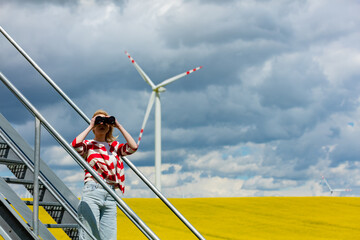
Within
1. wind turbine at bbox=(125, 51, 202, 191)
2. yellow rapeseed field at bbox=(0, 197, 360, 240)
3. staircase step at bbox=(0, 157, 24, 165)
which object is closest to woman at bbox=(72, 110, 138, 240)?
staircase step at bbox=(0, 157, 24, 165)

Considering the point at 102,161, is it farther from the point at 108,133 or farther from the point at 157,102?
the point at 157,102

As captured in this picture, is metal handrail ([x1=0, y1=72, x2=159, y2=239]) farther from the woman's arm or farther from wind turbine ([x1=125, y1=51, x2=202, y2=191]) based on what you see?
wind turbine ([x1=125, y1=51, x2=202, y2=191])

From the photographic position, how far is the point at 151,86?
2289 cm

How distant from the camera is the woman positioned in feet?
14.7

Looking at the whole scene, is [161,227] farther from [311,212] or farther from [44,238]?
[44,238]

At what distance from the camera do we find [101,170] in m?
4.60

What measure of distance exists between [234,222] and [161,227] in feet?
9.19

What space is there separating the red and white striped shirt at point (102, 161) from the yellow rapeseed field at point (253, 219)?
7989 millimetres

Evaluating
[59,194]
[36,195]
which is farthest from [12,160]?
[36,195]

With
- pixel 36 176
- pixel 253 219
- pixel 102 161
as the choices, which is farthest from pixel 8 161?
pixel 253 219

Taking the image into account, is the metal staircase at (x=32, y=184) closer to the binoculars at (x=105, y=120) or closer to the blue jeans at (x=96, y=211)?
the blue jeans at (x=96, y=211)

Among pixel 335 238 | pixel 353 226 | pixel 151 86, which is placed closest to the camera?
pixel 335 238

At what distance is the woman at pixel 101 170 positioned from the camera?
4.47 metres

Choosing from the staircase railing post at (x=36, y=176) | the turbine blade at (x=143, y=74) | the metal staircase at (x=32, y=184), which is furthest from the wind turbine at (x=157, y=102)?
the staircase railing post at (x=36, y=176)
